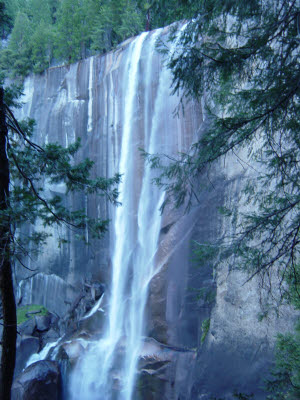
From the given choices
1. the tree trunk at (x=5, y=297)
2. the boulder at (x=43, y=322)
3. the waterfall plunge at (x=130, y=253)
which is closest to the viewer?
the tree trunk at (x=5, y=297)

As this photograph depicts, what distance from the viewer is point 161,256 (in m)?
9.47

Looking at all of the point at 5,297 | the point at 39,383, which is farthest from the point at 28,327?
the point at 5,297

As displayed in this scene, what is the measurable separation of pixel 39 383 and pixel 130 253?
544 cm

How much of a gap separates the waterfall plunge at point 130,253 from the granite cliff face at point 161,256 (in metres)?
0.12

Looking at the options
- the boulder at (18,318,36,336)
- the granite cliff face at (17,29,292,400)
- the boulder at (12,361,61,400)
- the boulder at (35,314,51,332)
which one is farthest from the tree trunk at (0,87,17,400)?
the boulder at (35,314,51,332)

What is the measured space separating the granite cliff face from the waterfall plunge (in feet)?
0.38

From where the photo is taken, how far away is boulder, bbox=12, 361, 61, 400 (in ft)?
29.4

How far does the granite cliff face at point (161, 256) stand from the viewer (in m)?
6.79

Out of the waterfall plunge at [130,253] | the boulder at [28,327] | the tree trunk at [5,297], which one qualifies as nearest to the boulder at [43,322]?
the boulder at [28,327]

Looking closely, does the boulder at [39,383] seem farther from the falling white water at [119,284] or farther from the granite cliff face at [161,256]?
the granite cliff face at [161,256]

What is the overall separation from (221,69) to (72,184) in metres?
3.07

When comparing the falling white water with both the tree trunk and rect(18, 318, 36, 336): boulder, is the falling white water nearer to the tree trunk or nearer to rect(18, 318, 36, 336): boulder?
rect(18, 318, 36, 336): boulder

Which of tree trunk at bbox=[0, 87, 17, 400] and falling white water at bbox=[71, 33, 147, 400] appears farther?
falling white water at bbox=[71, 33, 147, 400]

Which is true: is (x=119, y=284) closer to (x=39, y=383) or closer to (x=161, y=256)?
(x=161, y=256)
